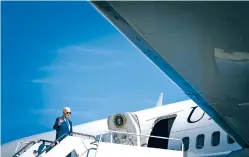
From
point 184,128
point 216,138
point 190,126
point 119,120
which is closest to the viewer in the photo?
point 119,120

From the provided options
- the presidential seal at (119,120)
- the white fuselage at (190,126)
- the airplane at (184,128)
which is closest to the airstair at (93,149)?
the presidential seal at (119,120)

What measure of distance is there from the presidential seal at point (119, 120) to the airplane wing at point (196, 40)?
6661mm

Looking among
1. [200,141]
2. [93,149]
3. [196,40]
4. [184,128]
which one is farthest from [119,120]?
[196,40]

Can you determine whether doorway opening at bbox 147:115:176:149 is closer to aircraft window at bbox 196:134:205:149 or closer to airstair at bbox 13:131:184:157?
aircraft window at bbox 196:134:205:149

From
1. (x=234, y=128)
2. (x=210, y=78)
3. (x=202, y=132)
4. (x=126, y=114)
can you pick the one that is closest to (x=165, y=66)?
(x=210, y=78)

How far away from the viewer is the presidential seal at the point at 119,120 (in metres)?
12.7

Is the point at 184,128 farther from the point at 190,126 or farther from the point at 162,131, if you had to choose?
the point at 162,131

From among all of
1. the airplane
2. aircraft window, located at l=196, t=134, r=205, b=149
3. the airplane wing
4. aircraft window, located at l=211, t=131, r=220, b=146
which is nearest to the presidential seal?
the airplane

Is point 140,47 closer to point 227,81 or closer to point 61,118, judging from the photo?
point 227,81

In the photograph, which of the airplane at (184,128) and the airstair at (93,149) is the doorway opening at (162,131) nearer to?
the airplane at (184,128)

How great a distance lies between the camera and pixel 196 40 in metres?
4.39

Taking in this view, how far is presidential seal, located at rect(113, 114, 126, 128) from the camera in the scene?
12.7 m

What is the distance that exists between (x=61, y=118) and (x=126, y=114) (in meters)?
Result: 2.94

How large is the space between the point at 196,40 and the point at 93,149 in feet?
21.5
